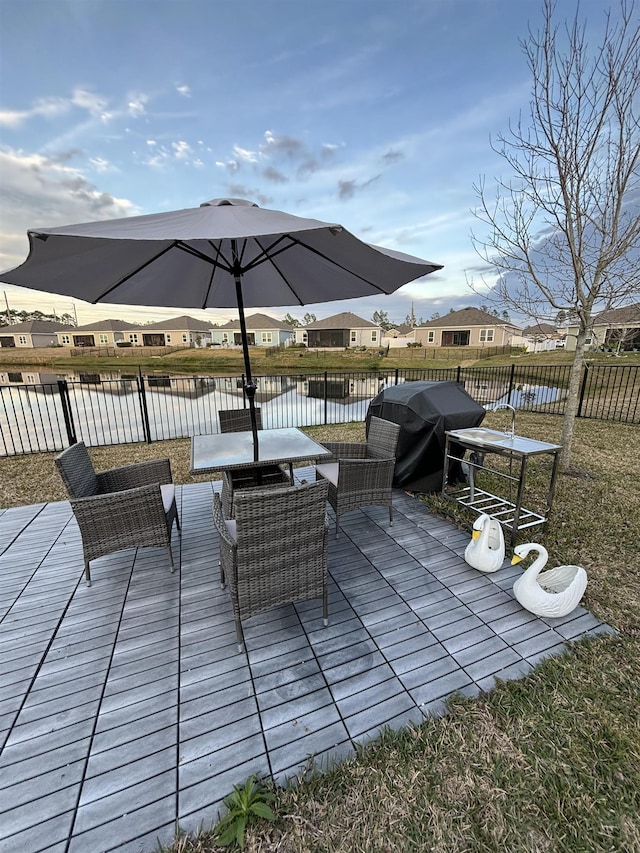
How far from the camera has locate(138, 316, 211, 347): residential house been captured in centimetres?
4312

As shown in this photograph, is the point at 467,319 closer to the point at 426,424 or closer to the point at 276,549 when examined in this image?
the point at 426,424

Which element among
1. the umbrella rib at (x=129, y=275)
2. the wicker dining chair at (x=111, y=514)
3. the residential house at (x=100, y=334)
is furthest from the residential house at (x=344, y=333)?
the wicker dining chair at (x=111, y=514)

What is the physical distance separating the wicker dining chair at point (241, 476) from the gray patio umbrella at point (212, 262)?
0.46 m

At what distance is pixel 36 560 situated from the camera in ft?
9.32

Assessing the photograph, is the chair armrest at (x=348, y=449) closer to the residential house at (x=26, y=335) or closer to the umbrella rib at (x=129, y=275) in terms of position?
the umbrella rib at (x=129, y=275)

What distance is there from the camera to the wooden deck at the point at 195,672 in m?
1.35

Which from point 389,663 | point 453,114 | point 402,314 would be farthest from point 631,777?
point 402,314

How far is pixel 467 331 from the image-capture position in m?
35.8

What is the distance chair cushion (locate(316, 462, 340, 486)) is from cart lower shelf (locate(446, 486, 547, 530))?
1247 millimetres

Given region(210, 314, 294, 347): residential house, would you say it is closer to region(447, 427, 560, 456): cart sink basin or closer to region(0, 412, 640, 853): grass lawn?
region(447, 427, 560, 456): cart sink basin

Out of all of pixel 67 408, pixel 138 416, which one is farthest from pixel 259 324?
pixel 67 408

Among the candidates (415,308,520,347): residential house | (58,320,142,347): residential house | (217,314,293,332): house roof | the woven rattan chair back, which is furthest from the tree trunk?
(58,320,142,347): residential house

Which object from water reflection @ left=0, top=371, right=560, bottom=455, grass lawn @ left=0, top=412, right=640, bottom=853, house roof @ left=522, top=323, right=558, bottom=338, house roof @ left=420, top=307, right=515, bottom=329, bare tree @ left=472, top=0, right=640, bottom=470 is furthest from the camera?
house roof @ left=420, top=307, right=515, bottom=329

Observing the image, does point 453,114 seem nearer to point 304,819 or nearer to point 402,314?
point 304,819
